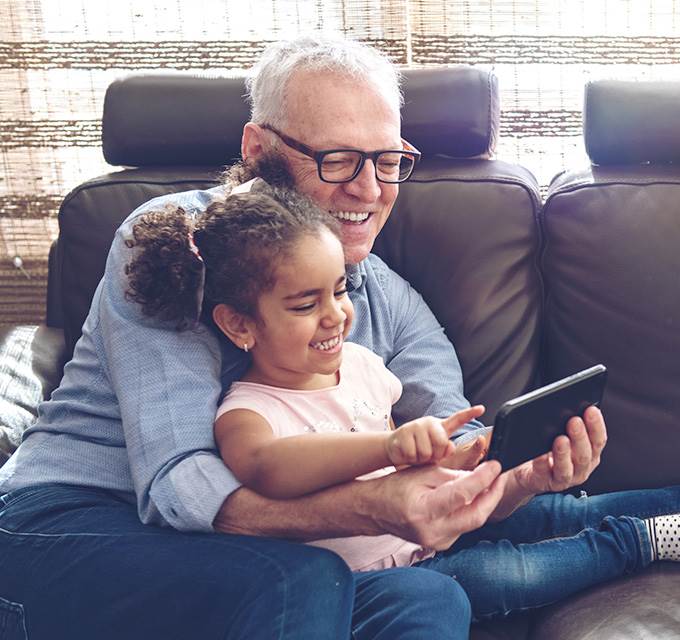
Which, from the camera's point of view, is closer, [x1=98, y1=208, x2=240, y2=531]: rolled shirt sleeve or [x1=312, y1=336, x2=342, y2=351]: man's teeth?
[x1=98, y1=208, x2=240, y2=531]: rolled shirt sleeve

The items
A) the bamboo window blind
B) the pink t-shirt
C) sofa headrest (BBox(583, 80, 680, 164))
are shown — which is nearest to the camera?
the pink t-shirt

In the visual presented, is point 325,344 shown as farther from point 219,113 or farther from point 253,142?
point 219,113

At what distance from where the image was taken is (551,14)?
203 centimetres

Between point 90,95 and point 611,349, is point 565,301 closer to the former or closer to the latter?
point 611,349

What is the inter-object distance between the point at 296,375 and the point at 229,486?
0.65ft

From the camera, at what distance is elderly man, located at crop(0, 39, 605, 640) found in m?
1.06

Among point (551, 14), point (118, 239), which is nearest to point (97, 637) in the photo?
point (118, 239)

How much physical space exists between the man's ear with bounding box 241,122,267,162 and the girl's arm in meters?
0.47

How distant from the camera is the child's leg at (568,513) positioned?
57.7 inches

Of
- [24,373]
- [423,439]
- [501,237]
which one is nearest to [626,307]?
[501,237]

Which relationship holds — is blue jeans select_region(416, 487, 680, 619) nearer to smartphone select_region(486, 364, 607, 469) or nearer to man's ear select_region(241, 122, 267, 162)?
smartphone select_region(486, 364, 607, 469)

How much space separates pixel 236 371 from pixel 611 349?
25.5 inches

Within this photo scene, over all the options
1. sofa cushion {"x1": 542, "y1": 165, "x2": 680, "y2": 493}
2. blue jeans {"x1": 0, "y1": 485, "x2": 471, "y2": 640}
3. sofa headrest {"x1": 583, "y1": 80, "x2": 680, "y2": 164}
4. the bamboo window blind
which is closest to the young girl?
blue jeans {"x1": 0, "y1": 485, "x2": 471, "y2": 640}

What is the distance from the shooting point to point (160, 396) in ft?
3.93
